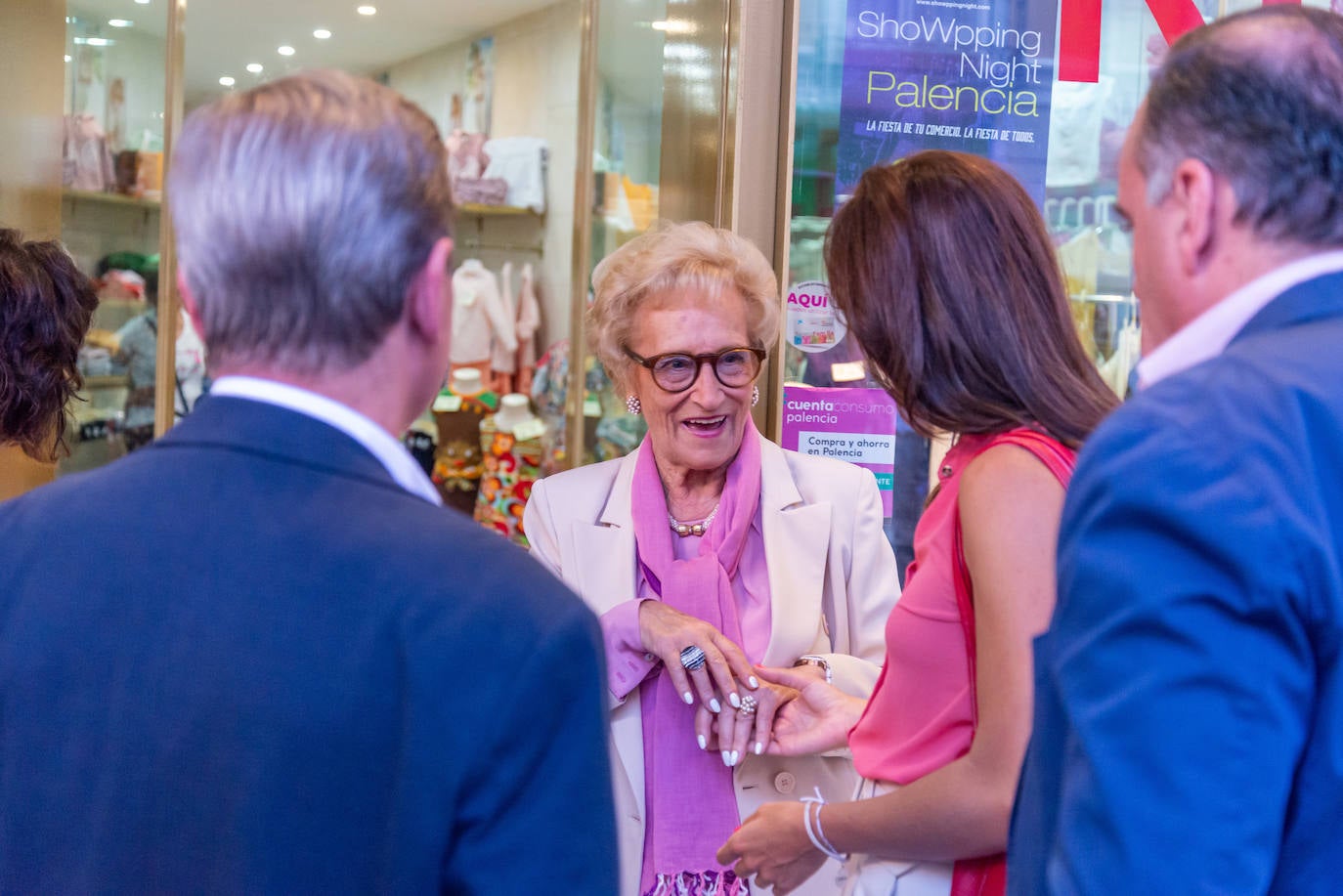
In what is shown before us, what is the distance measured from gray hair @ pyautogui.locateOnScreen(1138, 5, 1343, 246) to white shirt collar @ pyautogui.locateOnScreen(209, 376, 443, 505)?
70 centimetres

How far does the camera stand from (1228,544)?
33.0 inches

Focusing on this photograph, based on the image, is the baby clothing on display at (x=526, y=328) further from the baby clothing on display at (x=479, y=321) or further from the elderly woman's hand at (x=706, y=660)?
the elderly woman's hand at (x=706, y=660)

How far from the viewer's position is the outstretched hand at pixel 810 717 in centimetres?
201

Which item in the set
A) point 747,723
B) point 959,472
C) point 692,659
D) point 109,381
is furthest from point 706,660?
point 109,381

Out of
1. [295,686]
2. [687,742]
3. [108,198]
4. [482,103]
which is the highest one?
[482,103]

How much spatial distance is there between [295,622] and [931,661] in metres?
0.85

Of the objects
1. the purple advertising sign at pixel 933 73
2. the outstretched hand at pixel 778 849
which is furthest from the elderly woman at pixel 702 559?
the purple advertising sign at pixel 933 73

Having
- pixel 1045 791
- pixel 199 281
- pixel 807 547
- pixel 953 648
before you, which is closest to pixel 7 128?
pixel 807 547

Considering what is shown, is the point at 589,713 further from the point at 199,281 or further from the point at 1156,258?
the point at 1156,258

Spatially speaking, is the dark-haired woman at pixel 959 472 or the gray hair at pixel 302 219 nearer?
the gray hair at pixel 302 219

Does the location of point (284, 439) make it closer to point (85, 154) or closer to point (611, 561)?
point (611, 561)

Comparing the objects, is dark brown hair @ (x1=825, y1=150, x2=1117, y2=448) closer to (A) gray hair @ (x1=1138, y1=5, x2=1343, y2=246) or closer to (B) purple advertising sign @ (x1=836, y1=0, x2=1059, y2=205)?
(A) gray hair @ (x1=1138, y1=5, x2=1343, y2=246)

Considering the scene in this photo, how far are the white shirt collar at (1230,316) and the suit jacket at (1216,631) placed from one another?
0.04 m

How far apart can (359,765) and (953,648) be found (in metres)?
0.80
